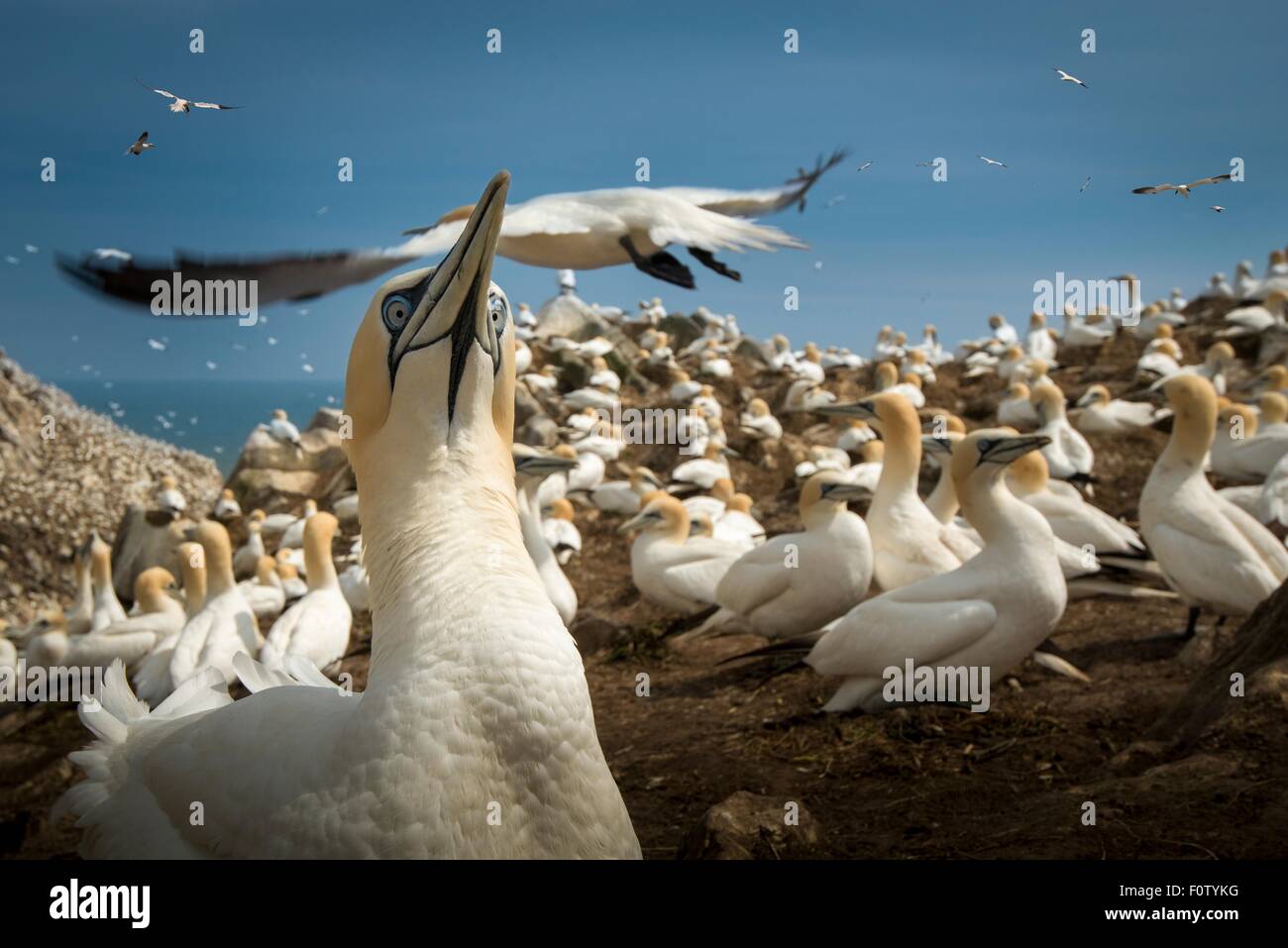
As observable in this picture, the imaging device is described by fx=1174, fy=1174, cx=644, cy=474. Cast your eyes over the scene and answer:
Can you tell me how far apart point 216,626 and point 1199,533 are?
5.02 m

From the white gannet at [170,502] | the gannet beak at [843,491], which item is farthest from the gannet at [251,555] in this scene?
the gannet beak at [843,491]

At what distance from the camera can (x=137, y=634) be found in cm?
721

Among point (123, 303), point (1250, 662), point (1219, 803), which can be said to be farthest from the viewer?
point (1250, 662)

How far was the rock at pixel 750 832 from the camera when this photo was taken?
287 centimetres

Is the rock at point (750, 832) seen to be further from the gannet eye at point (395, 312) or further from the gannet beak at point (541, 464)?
the gannet beak at point (541, 464)

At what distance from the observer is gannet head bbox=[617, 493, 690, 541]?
6926mm

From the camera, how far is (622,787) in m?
4.23

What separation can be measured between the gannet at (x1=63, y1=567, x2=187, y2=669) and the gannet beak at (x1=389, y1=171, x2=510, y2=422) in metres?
5.48

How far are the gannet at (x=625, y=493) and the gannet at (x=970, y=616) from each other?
17.0ft

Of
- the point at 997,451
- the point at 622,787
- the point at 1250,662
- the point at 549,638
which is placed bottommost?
the point at 622,787

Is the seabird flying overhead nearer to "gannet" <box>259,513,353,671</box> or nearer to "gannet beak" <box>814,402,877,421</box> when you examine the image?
"gannet beak" <box>814,402,877,421</box>
